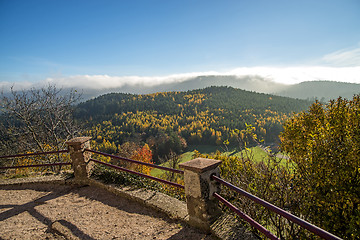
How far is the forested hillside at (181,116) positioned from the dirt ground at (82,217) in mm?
57435

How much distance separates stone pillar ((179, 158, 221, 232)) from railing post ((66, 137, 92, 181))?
12.4 feet

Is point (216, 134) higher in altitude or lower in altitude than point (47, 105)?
lower

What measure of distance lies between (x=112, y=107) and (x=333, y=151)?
11333 centimetres

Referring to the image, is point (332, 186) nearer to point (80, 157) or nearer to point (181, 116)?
point (80, 157)

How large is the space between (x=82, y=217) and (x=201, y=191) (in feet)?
9.61

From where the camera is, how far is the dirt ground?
3629 mm

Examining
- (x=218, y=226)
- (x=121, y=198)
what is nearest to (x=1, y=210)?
(x=121, y=198)

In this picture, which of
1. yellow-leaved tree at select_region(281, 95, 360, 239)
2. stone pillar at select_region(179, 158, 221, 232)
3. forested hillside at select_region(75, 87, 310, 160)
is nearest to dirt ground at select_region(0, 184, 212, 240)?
stone pillar at select_region(179, 158, 221, 232)

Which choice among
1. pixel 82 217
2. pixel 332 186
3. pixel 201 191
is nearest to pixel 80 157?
pixel 82 217

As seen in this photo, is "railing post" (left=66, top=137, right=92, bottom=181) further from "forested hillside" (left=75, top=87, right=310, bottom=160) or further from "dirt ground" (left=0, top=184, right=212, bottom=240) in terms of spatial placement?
"forested hillside" (left=75, top=87, right=310, bottom=160)

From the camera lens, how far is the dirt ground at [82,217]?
3.63 m

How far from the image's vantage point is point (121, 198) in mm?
5000

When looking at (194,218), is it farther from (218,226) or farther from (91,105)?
(91,105)

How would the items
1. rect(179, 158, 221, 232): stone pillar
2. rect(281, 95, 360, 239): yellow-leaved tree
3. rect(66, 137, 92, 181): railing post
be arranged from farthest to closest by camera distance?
rect(66, 137, 92, 181): railing post, rect(281, 95, 360, 239): yellow-leaved tree, rect(179, 158, 221, 232): stone pillar
